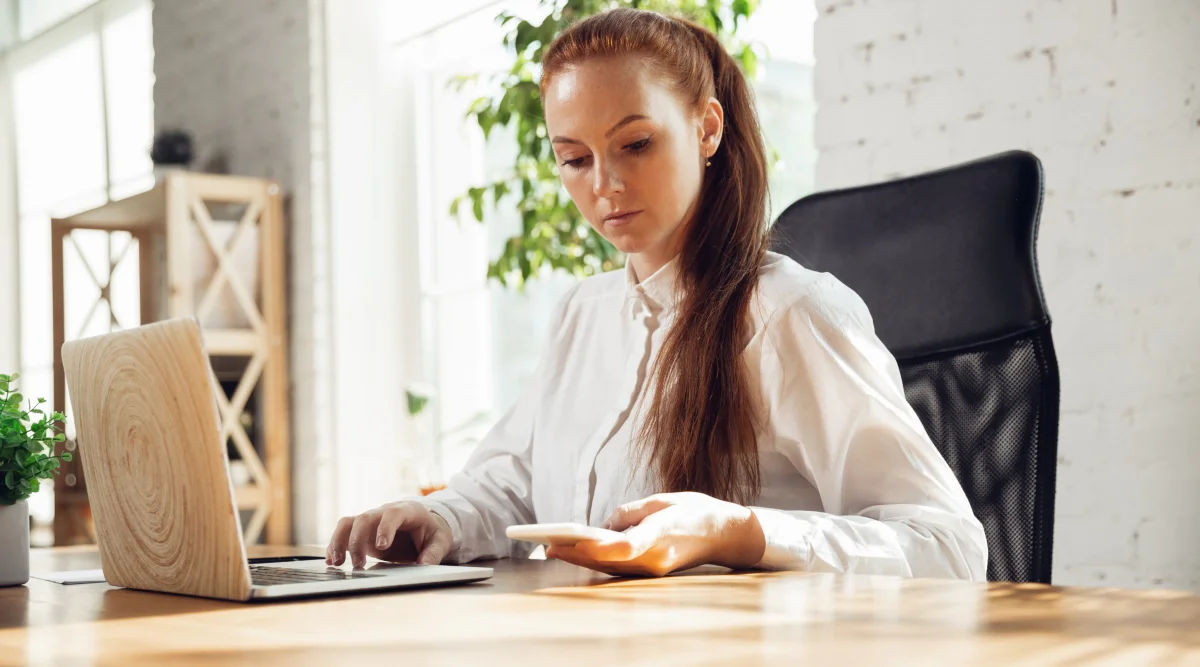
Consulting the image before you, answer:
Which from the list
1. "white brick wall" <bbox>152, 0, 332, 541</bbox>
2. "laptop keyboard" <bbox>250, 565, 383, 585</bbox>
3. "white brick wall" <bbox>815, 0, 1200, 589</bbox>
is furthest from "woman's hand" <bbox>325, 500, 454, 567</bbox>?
"white brick wall" <bbox>152, 0, 332, 541</bbox>

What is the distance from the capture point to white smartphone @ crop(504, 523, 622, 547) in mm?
924

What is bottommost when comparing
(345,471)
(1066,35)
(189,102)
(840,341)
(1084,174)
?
(345,471)

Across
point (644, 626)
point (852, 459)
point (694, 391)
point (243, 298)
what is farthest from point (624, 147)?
point (243, 298)

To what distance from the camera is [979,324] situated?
1.41m

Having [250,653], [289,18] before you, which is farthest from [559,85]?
[289,18]

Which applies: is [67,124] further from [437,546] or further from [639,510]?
[639,510]

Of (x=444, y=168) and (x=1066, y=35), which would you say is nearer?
(x=1066, y=35)

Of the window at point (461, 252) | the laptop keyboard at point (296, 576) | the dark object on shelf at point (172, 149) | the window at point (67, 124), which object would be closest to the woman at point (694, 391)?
the laptop keyboard at point (296, 576)

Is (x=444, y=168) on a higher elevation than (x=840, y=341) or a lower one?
higher

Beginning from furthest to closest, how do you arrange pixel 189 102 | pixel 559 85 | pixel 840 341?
1. pixel 189 102
2. pixel 559 85
3. pixel 840 341

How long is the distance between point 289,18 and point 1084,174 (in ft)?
10.1

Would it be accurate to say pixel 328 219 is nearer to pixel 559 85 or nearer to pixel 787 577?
pixel 559 85

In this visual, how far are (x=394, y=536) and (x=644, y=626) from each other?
24.1 inches

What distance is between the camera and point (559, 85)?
1431 mm
